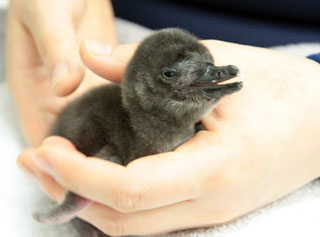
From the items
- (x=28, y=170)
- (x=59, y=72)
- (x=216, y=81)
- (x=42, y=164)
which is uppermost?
(x=216, y=81)

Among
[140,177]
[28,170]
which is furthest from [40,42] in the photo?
[140,177]

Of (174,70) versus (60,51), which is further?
(60,51)

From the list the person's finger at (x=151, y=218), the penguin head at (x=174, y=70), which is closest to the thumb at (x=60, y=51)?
the penguin head at (x=174, y=70)

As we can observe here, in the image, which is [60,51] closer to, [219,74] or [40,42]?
[40,42]

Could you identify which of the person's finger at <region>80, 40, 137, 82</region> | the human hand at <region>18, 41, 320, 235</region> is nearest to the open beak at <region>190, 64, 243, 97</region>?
the human hand at <region>18, 41, 320, 235</region>

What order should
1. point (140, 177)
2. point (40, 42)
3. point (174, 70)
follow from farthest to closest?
point (40, 42) < point (174, 70) < point (140, 177)

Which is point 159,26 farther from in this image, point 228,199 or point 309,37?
point 228,199
